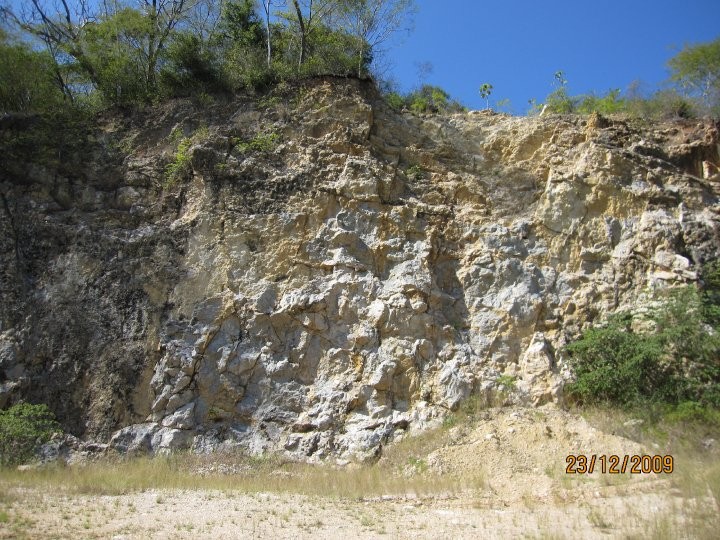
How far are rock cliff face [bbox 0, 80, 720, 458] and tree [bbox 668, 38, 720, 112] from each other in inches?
138

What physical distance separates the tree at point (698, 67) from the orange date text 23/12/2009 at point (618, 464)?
Result: 37.7ft

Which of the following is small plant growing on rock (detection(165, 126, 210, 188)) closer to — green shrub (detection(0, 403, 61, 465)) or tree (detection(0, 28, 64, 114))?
tree (detection(0, 28, 64, 114))

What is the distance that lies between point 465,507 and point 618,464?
7.28 ft

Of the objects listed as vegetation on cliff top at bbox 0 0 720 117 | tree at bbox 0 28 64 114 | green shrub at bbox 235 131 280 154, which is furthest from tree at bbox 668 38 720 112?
tree at bbox 0 28 64 114

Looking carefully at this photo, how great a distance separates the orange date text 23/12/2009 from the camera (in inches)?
309

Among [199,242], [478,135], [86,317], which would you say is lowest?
[86,317]

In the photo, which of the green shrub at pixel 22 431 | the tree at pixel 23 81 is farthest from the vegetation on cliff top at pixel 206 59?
the green shrub at pixel 22 431

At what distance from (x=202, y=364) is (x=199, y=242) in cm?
248

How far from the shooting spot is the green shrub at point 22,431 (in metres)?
9.32

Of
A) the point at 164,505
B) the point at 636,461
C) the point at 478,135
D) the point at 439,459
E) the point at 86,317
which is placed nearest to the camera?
the point at 164,505


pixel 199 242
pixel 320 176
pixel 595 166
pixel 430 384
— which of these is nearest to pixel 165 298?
pixel 199 242

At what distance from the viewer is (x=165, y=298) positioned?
36.9 feet

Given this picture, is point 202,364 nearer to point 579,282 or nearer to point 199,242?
point 199,242

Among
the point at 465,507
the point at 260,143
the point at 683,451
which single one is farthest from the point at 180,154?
the point at 683,451
